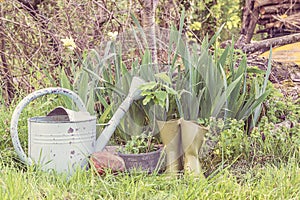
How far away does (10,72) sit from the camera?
3633 mm

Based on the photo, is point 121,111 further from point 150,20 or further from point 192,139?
point 150,20

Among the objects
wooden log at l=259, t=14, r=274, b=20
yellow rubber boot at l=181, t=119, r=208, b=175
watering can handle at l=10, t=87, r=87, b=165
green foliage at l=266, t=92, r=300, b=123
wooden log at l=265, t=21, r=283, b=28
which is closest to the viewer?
watering can handle at l=10, t=87, r=87, b=165

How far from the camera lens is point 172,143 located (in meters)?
2.32

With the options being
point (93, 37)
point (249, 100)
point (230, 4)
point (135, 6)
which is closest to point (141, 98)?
point (249, 100)

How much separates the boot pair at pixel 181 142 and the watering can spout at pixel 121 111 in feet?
0.69

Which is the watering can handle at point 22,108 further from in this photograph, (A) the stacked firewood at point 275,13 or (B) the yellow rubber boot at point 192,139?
(A) the stacked firewood at point 275,13

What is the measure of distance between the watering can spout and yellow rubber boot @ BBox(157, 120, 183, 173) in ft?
0.70

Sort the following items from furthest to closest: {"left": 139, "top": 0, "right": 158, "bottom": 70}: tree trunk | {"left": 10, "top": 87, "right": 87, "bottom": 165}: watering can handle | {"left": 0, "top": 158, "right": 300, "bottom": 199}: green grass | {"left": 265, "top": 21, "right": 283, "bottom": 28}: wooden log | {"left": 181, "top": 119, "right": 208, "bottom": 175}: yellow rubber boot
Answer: {"left": 265, "top": 21, "right": 283, "bottom": 28}: wooden log → {"left": 139, "top": 0, "right": 158, "bottom": 70}: tree trunk → {"left": 181, "top": 119, "right": 208, "bottom": 175}: yellow rubber boot → {"left": 10, "top": 87, "right": 87, "bottom": 165}: watering can handle → {"left": 0, "top": 158, "right": 300, "bottom": 199}: green grass

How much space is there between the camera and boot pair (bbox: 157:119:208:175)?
2297 millimetres

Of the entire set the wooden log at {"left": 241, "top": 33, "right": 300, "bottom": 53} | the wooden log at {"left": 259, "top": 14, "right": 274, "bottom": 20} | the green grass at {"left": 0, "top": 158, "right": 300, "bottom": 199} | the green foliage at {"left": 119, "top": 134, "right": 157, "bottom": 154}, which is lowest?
the green grass at {"left": 0, "top": 158, "right": 300, "bottom": 199}

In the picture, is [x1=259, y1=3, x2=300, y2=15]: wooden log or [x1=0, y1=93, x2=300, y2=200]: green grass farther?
[x1=259, y1=3, x2=300, y2=15]: wooden log

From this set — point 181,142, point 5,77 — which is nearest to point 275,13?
point 5,77

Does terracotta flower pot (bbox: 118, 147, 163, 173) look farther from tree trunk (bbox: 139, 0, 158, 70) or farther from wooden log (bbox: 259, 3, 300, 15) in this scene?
wooden log (bbox: 259, 3, 300, 15)

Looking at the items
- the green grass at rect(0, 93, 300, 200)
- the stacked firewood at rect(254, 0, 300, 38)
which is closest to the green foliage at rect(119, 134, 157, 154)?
the green grass at rect(0, 93, 300, 200)
